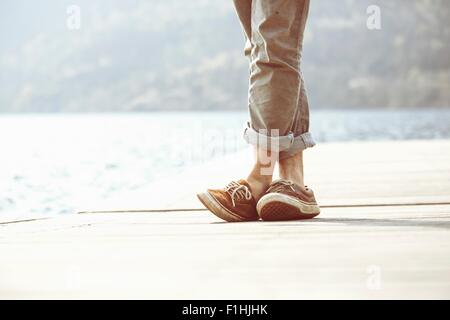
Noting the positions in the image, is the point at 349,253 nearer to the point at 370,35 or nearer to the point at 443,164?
the point at 443,164

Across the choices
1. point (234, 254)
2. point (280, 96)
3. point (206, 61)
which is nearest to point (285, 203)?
point (280, 96)

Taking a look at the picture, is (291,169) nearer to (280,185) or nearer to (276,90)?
(280,185)

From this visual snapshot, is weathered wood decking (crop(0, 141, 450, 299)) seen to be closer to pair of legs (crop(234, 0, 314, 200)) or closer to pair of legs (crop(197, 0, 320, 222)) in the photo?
pair of legs (crop(197, 0, 320, 222))

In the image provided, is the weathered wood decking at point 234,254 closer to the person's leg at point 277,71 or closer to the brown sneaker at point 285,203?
the brown sneaker at point 285,203

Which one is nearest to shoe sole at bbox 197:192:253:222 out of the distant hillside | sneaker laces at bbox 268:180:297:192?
sneaker laces at bbox 268:180:297:192

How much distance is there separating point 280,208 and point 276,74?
349mm

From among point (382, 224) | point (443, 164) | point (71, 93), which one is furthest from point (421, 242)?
point (71, 93)

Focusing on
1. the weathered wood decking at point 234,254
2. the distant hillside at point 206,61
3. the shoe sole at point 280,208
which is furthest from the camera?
the distant hillside at point 206,61

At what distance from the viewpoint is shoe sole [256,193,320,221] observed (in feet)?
7.41

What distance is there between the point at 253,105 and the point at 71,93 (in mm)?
114751

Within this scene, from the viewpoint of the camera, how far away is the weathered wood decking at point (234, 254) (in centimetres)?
127

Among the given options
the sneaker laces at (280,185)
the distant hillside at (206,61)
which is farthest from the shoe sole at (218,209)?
the distant hillside at (206,61)

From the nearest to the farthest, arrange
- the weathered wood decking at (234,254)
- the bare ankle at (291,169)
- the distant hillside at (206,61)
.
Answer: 1. the weathered wood decking at (234,254)
2. the bare ankle at (291,169)
3. the distant hillside at (206,61)
